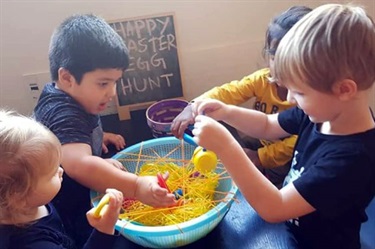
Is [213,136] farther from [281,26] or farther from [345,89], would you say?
[281,26]

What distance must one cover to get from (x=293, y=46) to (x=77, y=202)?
599 millimetres

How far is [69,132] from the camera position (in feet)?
3.17

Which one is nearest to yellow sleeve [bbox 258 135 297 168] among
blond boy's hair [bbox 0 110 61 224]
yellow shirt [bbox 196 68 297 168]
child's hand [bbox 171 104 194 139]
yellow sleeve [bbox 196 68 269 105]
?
yellow shirt [bbox 196 68 297 168]

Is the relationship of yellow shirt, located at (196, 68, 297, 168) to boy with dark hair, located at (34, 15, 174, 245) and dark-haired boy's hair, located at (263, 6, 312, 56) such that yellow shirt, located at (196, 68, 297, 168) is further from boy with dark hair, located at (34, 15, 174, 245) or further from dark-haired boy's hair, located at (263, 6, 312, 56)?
boy with dark hair, located at (34, 15, 174, 245)

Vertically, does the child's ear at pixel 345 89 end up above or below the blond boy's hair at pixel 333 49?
below

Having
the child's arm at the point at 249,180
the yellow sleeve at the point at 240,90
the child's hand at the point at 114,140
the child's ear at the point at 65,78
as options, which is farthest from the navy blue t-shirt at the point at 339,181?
the child's hand at the point at 114,140

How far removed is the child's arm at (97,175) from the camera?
3.12ft

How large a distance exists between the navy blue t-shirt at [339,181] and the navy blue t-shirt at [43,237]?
13.2 inches

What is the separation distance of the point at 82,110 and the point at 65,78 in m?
0.08

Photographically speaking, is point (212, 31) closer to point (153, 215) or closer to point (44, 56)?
point (44, 56)

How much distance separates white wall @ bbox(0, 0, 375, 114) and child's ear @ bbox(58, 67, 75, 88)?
402mm

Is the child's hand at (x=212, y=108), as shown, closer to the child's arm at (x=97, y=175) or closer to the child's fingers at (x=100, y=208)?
the child's arm at (x=97, y=175)

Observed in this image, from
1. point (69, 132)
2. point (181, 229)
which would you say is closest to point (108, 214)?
point (181, 229)

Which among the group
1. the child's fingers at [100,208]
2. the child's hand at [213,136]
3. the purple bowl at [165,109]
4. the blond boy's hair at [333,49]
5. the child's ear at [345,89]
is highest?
the blond boy's hair at [333,49]
